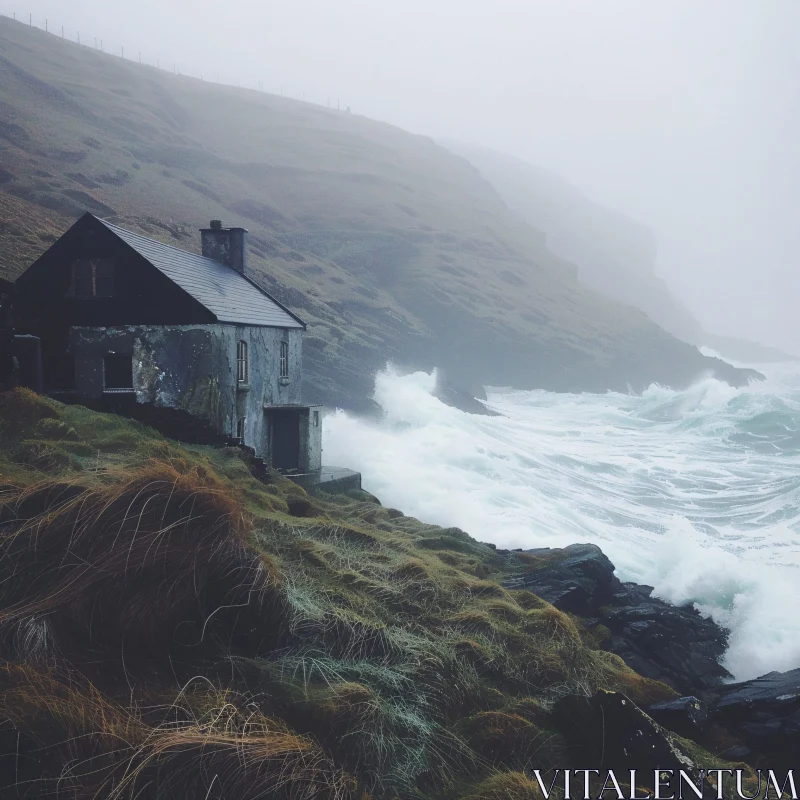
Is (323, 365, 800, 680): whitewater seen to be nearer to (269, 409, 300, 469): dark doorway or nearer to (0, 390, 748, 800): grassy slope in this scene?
(269, 409, 300, 469): dark doorway

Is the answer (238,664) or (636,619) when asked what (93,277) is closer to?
(238,664)

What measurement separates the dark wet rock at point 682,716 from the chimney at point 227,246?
20667 mm

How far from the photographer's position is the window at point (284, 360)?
73.6 ft

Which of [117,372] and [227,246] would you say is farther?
[227,246]


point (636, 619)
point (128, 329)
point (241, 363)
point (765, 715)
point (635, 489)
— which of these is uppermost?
point (128, 329)

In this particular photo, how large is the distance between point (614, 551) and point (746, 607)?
18.8 ft

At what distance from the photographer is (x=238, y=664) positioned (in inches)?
267

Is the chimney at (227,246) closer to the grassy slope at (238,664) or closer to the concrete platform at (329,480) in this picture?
the concrete platform at (329,480)

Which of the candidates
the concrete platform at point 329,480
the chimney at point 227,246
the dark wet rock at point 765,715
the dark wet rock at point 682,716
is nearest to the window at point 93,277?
the chimney at point 227,246

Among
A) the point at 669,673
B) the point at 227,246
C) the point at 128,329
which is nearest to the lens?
the point at 669,673

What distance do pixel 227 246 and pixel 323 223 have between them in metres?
71.8

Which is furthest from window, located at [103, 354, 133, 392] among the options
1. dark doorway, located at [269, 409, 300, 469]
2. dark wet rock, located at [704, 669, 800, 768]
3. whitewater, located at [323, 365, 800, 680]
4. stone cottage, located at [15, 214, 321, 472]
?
dark wet rock, located at [704, 669, 800, 768]

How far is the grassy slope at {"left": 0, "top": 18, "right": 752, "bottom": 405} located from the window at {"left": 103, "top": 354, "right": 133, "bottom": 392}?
23818mm

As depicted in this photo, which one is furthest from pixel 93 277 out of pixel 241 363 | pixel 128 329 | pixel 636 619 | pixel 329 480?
pixel 636 619
